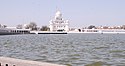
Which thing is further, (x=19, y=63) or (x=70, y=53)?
(x=70, y=53)

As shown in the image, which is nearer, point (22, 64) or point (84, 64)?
point (22, 64)

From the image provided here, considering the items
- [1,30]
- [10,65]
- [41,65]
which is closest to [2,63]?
[10,65]

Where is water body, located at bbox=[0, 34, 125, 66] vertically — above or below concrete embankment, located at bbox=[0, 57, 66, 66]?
below

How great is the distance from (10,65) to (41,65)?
1.55 m

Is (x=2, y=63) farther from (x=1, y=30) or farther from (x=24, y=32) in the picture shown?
(x=24, y=32)

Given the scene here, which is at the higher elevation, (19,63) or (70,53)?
(19,63)

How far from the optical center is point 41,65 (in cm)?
914

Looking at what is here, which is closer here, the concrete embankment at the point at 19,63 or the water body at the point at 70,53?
the concrete embankment at the point at 19,63

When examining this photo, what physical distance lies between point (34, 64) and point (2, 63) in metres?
1.75

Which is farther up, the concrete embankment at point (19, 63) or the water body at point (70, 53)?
the concrete embankment at point (19, 63)

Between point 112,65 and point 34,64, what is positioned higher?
point 34,64

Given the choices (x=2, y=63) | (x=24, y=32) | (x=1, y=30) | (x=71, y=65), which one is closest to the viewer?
(x=2, y=63)

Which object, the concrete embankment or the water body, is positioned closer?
the concrete embankment

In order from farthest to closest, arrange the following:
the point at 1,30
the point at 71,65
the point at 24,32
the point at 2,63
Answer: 1. the point at 24,32
2. the point at 1,30
3. the point at 71,65
4. the point at 2,63
